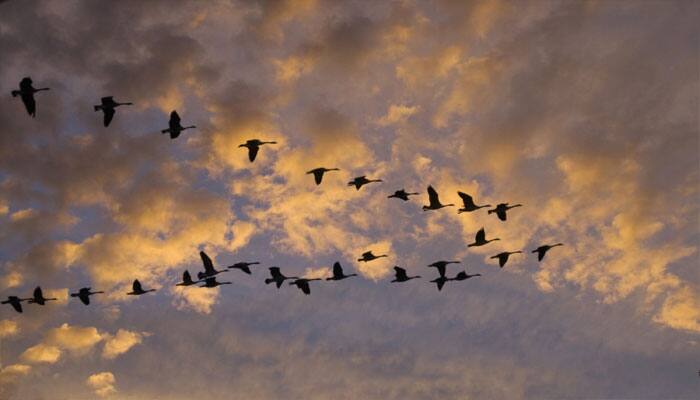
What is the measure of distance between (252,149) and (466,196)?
15.5 meters

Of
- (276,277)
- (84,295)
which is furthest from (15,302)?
(276,277)

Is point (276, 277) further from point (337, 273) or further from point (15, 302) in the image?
point (15, 302)

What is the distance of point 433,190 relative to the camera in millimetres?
53188

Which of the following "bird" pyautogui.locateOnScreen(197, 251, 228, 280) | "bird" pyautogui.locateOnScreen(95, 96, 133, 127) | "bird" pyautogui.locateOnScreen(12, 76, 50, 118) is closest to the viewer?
"bird" pyautogui.locateOnScreen(12, 76, 50, 118)

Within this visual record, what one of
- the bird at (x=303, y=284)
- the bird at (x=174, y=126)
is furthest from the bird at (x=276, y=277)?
the bird at (x=174, y=126)

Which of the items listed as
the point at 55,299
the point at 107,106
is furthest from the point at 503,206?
the point at 55,299

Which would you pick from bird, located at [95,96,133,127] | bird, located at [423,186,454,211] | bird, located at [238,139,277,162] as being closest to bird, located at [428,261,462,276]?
bird, located at [423,186,454,211]

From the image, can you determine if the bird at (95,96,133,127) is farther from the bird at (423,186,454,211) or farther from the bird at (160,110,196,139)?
the bird at (423,186,454,211)

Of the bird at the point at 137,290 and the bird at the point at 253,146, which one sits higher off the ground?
the bird at the point at 253,146

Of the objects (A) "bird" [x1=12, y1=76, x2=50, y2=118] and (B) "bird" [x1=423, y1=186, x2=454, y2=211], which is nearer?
(A) "bird" [x1=12, y1=76, x2=50, y2=118]

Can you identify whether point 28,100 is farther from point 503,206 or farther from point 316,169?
point 503,206

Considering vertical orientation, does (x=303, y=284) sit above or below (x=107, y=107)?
below

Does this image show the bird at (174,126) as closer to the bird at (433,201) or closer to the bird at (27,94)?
the bird at (27,94)

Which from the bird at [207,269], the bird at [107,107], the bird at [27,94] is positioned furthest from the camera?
the bird at [207,269]
